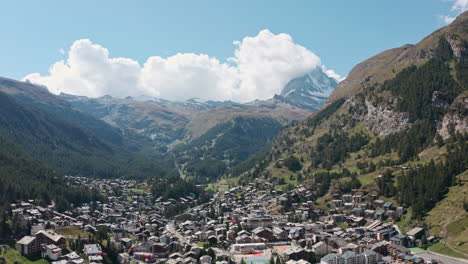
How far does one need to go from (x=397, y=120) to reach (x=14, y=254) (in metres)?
165

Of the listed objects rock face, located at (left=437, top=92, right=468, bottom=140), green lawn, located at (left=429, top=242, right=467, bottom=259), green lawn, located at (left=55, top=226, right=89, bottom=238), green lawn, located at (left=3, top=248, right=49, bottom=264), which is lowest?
green lawn, located at (left=429, top=242, right=467, bottom=259)

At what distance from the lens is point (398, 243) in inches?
4087

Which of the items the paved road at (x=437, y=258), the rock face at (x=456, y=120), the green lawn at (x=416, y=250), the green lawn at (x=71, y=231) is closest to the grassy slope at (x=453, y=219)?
the green lawn at (x=416, y=250)

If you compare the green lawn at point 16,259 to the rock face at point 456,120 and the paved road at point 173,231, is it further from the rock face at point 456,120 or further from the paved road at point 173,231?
the rock face at point 456,120

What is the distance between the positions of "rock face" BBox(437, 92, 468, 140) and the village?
42.3 m

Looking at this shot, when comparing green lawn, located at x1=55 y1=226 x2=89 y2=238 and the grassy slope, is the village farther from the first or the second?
the grassy slope

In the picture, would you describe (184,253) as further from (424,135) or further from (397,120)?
(397,120)

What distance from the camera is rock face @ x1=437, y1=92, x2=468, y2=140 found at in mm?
153500

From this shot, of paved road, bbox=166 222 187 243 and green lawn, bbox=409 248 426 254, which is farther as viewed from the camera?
paved road, bbox=166 222 187 243

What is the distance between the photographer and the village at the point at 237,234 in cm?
9738

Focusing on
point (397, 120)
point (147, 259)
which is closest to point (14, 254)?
point (147, 259)

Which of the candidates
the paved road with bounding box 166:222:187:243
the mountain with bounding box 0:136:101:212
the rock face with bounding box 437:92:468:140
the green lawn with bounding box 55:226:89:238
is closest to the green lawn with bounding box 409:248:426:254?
the paved road with bounding box 166:222:187:243

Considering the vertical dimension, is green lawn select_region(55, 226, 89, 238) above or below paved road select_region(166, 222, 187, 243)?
above

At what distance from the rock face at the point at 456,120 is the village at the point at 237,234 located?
4233cm
